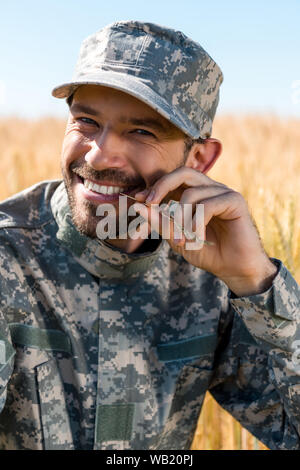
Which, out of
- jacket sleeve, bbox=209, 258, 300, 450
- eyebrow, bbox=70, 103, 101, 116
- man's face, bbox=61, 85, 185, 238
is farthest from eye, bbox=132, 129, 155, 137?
jacket sleeve, bbox=209, 258, 300, 450

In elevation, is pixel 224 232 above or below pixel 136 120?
below

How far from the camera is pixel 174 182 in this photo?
4.41ft

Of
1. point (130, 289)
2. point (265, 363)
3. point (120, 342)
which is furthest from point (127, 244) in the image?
point (265, 363)

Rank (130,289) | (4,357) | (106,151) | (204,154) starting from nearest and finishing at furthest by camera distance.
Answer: (4,357) → (106,151) → (130,289) → (204,154)

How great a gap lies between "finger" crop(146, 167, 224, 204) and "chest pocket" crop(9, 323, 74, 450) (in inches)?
17.9

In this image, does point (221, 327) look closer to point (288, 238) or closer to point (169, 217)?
point (288, 238)

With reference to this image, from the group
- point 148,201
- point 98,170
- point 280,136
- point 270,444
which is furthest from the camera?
point 280,136

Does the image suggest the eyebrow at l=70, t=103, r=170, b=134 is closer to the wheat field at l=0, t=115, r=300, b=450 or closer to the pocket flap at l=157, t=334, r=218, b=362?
the wheat field at l=0, t=115, r=300, b=450

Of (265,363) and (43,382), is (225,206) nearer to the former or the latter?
(265,363)

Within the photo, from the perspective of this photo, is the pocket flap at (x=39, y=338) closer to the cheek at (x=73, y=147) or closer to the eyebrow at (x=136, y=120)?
the cheek at (x=73, y=147)

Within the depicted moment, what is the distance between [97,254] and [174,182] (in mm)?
295

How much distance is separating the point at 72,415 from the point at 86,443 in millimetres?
82

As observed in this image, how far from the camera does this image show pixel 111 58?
1.48 meters
